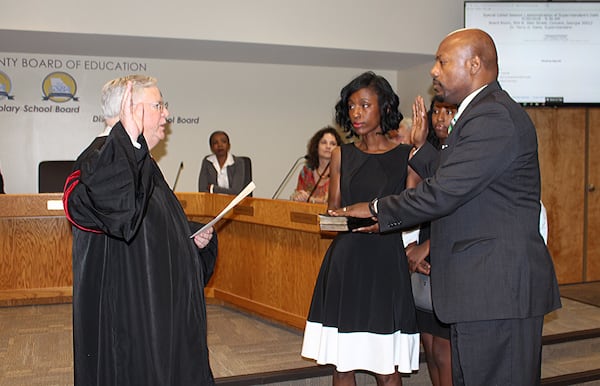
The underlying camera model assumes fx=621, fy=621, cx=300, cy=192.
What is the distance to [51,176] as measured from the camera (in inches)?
242

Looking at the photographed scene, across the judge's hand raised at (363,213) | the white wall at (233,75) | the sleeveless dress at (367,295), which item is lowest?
the sleeveless dress at (367,295)

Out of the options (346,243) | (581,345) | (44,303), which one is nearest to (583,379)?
(581,345)

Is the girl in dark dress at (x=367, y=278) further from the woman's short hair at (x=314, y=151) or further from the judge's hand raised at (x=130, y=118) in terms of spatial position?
the woman's short hair at (x=314, y=151)

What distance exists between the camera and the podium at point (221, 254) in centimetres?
442

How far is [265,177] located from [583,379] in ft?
16.4

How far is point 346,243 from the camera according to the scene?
2689mm

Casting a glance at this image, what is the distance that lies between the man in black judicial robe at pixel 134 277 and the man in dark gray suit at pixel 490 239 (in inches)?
32.5

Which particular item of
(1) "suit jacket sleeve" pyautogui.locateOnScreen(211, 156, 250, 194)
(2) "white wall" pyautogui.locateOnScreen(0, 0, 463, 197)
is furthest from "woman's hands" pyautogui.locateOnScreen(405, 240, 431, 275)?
(2) "white wall" pyautogui.locateOnScreen(0, 0, 463, 197)

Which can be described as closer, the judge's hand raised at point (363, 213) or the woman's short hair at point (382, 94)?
the judge's hand raised at point (363, 213)

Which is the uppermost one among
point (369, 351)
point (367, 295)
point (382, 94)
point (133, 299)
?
point (382, 94)

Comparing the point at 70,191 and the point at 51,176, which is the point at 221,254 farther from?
the point at 70,191

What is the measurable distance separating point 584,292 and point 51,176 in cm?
531

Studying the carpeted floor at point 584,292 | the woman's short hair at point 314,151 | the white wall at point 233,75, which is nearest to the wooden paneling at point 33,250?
the white wall at point 233,75

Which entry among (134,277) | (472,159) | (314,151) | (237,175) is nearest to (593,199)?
(314,151)
